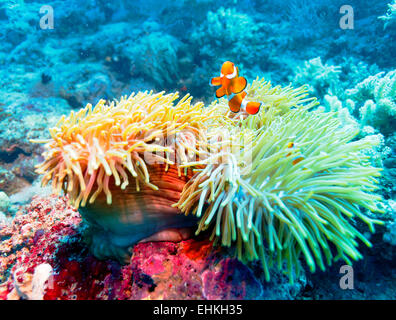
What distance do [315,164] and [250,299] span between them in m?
0.86

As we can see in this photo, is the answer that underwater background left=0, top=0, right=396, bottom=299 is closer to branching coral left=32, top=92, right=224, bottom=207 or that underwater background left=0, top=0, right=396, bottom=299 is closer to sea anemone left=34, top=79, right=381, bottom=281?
sea anemone left=34, top=79, right=381, bottom=281

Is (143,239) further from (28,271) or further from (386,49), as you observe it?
(386,49)

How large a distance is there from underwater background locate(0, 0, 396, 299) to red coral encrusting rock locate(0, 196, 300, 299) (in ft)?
0.04

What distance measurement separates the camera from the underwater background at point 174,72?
1.60m

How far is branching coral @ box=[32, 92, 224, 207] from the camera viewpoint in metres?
1.26

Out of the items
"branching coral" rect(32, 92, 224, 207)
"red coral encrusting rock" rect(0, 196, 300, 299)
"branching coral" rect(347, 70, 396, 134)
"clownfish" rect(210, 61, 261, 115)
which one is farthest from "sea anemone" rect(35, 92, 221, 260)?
"branching coral" rect(347, 70, 396, 134)

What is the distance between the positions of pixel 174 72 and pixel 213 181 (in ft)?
21.1

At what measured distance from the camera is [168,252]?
1.55 metres

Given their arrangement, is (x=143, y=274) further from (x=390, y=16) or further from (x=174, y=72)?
(x=390, y=16)

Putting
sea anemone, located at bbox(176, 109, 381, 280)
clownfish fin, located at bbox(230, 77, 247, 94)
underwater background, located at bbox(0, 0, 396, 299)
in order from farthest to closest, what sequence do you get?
1. clownfish fin, located at bbox(230, 77, 247, 94)
2. underwater background, located at bbox(0, 0, 396, 299)
3. sea anemone, located at bbox(176, 109, 381, 280)

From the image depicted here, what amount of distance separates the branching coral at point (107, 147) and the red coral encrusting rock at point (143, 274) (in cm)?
52

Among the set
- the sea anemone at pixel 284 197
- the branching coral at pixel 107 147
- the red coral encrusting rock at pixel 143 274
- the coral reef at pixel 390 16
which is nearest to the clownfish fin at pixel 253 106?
the sea anemone at pixel 284 197
